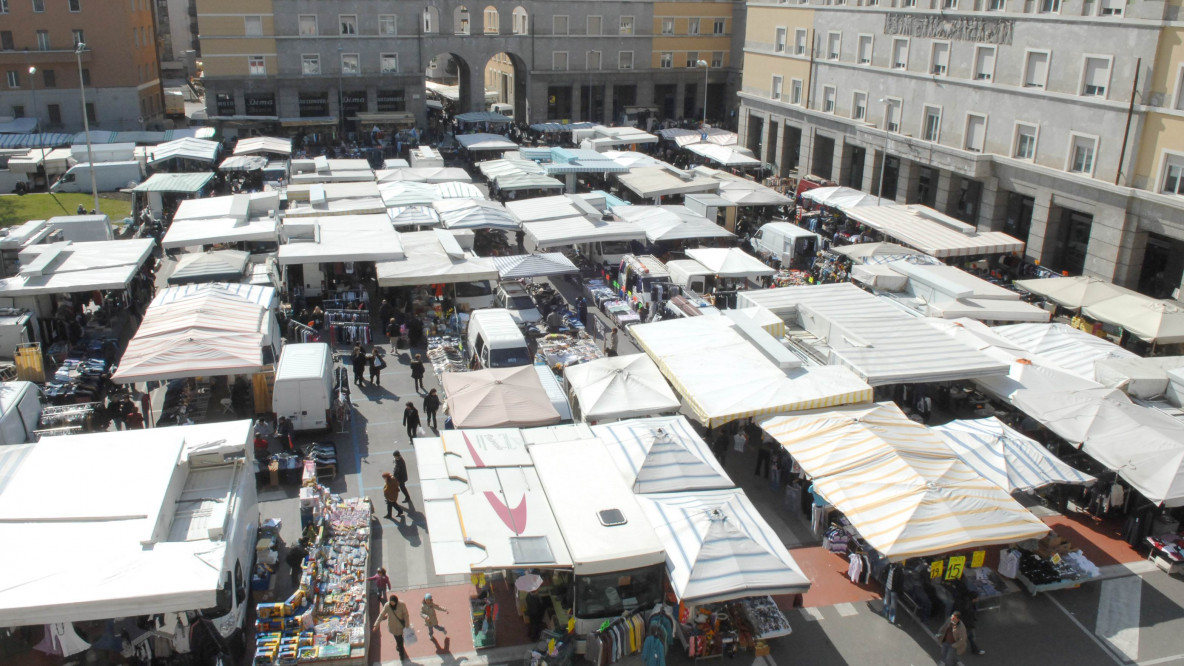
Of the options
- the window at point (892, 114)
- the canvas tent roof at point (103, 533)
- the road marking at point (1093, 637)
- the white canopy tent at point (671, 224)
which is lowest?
the road marking at point (1093, 637)

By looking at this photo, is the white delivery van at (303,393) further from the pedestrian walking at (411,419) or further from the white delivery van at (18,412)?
the white delivery van at (18,412)

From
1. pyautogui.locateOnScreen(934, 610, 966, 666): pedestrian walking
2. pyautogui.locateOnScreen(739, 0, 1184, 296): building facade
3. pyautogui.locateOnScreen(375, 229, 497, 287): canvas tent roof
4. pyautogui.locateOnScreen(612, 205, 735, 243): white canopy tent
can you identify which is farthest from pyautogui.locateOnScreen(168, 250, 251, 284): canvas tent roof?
pyautogui.locateOnScreen(739, 0, 1184, 296): building facade

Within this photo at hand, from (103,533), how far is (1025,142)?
1289 inches

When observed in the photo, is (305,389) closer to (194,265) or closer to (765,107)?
(194,265)

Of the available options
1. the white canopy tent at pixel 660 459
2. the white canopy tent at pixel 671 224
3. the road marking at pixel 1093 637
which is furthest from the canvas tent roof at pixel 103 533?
the white canopy tent at pixel 671 224

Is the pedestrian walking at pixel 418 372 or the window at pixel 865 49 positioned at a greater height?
the window at pixel 865 49

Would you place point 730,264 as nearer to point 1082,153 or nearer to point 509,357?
point 509,357

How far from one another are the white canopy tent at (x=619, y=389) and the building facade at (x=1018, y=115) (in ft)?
61.4

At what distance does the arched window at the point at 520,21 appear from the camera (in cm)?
6549

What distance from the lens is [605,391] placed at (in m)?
19.3

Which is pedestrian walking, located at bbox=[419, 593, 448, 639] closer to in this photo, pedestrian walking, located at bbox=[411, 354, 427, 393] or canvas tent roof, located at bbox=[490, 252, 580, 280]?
pedestrian walking, located at bbox=[411, 354, 427, 393]

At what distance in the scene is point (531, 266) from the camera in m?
27.6

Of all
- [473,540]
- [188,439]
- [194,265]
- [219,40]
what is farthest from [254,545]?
[219,40]

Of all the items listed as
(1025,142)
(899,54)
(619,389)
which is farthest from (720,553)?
(899,54)
